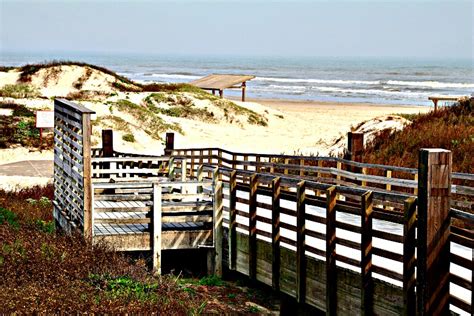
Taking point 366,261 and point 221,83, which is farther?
point 221,83

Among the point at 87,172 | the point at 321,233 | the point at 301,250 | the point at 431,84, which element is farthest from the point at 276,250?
the point at 431,84

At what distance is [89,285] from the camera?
37.2 ft

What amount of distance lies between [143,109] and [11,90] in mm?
11617

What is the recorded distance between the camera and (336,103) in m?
79.8

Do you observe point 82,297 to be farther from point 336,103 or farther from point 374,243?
point 336,103

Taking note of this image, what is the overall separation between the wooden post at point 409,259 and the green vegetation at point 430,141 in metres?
10.0

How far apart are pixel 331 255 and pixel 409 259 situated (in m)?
1.59

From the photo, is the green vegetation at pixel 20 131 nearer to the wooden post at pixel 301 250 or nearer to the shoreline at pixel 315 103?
the wooden post at pixel 301 250

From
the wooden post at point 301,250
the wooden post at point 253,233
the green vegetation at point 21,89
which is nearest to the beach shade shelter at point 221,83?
the green vegetation at point 21,89

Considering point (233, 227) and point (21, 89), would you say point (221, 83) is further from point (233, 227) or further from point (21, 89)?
point (233, 227)

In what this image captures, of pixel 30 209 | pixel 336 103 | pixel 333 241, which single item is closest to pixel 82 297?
pixel 333 241

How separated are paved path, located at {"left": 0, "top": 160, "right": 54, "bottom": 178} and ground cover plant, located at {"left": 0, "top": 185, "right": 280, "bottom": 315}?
45.6ft

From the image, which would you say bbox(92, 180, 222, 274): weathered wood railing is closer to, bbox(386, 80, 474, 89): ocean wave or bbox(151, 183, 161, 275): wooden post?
bbox(151, 183, 161, 275): wooden post

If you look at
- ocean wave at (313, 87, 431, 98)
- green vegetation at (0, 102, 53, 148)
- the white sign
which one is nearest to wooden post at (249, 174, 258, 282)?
the white sign
